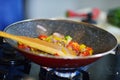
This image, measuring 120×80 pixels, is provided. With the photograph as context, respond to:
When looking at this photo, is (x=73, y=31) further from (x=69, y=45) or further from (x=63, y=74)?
(x=63, y=74)

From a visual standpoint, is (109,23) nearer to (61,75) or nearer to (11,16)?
(11,16)

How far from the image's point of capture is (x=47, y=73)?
63 centimetres

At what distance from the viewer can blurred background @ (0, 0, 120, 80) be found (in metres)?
0.71

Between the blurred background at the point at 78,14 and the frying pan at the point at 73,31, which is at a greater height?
the frying pan at the point at 73,31

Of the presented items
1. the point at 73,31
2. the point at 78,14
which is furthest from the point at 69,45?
the point at 78,14

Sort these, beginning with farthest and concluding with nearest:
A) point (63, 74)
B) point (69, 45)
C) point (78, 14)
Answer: point (78, 14) → point (69, 45) → point (63, 74)

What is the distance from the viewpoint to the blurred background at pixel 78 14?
71cm

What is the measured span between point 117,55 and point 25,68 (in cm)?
35

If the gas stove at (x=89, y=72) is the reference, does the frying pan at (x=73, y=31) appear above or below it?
above

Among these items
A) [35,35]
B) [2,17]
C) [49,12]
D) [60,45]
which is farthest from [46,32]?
[49,12]

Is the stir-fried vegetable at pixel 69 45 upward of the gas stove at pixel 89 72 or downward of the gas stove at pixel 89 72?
upward

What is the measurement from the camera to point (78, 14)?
59.4 inches

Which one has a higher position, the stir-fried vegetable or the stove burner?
the stir-fried vegetable

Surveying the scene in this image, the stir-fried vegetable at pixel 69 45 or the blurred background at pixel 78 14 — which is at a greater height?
the stir-fried vegetable at pixel 69 45
